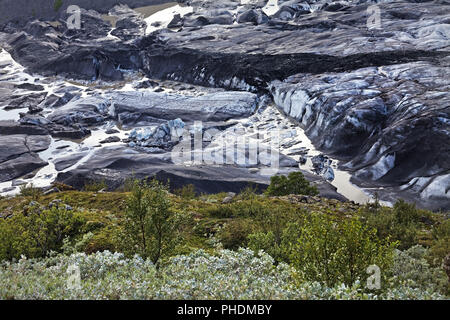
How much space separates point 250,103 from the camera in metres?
46.1

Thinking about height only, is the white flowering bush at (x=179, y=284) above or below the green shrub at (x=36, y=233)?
above

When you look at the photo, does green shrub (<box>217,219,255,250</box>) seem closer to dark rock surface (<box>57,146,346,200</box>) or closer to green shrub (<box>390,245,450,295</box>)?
green shrub (<box>390,245,450,295</box>)

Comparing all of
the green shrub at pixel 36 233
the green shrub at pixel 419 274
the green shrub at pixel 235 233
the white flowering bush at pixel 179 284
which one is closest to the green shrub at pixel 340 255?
the white flowering bush at pixel 179 284

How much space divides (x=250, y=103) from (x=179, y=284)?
40.6 metres

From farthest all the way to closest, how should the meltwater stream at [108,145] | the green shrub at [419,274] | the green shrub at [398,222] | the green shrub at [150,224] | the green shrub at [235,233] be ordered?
1. the meltwater stream at [108,145]
2. the green shrub at [398,222]
3. the green shrub at [235,233]
4. the green shrub at [150,224]
5. the green shrub at [419,274]

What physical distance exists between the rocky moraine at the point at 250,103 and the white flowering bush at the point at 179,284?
18.7 metres

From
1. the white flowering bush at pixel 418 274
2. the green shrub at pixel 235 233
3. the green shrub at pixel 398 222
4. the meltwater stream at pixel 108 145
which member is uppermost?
the white flowering bush at pixel 418 274

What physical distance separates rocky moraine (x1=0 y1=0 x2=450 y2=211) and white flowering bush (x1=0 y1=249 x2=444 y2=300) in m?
18.7

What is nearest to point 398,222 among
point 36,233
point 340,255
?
point 340,255

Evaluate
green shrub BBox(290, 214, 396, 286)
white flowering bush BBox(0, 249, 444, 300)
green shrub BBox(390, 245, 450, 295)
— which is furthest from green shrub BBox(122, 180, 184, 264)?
green shrub BBox(390, 245, 450, 295)

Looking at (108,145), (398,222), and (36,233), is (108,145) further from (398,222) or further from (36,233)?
(398,222)

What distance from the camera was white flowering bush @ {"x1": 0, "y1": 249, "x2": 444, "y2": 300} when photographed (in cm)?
633

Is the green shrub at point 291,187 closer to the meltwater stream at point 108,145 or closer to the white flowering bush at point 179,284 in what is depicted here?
the meltwater stream at point 108,145

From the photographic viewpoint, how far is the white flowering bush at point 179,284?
20.8 feet
